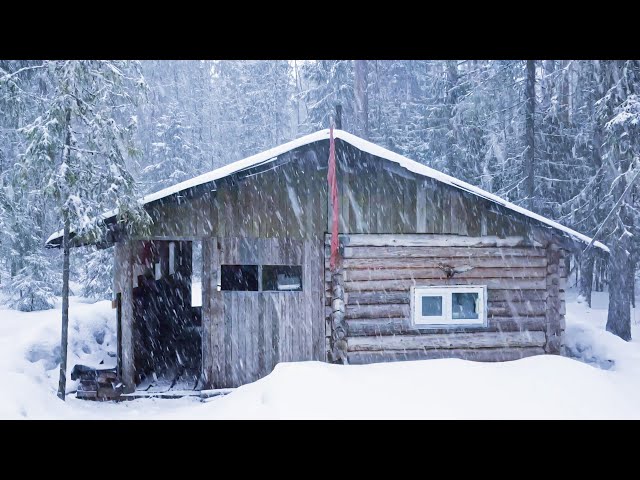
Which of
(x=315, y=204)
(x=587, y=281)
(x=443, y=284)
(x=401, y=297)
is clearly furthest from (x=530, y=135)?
(x=315, y=204)

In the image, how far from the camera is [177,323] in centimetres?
1664

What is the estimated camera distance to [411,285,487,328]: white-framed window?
39.9ft

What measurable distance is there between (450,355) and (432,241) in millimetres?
2640

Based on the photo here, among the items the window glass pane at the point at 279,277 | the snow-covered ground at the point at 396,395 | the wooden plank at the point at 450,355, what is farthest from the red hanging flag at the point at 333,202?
the window glass pane at the point at 279,277

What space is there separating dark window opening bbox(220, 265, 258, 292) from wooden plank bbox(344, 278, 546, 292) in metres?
7.07

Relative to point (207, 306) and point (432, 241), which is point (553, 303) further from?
point (207, 306)

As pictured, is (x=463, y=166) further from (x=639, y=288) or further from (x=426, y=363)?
(x=426, y=363)

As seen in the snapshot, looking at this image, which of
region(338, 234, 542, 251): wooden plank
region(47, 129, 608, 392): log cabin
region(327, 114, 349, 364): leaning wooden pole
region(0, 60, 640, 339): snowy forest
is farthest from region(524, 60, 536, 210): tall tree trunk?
region(327, 114, 349, 364): leaning wooden pole

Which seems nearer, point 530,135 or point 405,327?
point 405,327

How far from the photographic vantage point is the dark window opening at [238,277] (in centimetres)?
1847

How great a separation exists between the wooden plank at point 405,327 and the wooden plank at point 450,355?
437 mm

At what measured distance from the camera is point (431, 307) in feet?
40.4

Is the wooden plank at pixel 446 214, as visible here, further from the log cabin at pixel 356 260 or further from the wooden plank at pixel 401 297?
the wooden plank at pixel 401 297

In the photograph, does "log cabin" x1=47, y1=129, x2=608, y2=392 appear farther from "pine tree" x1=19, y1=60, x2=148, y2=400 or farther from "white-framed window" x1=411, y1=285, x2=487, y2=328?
"pine tree" x1=19, y1=60, x2=148, y2=400
